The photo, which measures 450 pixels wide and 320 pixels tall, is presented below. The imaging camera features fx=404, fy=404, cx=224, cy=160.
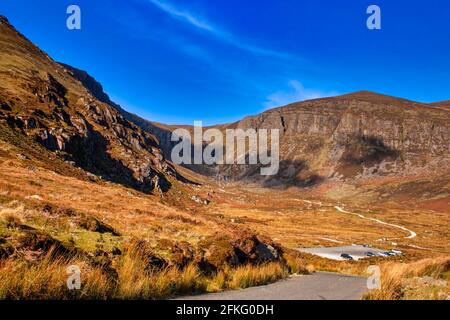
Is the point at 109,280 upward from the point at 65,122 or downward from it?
downward

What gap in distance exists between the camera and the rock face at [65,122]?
88.0 metres

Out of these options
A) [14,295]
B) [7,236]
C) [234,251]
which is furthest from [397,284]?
[7,236]

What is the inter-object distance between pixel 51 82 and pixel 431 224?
136618mm

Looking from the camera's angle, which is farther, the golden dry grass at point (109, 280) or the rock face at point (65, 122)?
the rock face at point (65, 122)

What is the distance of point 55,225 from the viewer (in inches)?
667

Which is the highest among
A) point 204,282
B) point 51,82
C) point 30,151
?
point 51,82

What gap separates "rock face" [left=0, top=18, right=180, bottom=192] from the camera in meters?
88.0

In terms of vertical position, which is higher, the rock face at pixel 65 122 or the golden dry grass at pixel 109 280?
the rock face at pixel 65 122

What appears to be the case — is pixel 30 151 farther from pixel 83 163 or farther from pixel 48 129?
pixel 83 163

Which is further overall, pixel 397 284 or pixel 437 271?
pixel 437 271

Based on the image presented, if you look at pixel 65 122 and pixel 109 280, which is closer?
A: pixel 109 280

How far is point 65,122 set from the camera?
10656cm

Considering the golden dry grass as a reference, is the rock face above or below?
above

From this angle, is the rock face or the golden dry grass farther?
the rock face
